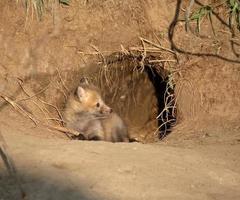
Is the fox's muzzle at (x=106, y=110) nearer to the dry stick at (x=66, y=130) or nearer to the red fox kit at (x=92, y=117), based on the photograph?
the red fox kit at (x=92, y=117)

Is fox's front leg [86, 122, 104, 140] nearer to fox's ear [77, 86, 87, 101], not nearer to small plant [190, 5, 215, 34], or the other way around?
fox's ear [77, 86, 87, 101]

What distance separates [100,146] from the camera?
5.58 m

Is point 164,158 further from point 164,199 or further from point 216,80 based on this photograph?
point 216,80

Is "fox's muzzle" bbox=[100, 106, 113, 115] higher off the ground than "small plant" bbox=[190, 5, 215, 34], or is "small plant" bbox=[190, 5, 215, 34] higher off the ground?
"small plant" bbox=[190, 5, 215, 34]

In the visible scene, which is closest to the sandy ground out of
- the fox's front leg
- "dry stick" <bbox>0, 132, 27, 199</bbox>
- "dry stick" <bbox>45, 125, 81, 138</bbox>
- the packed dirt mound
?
"dry stick" <bbox>0, 132, 27, 199</bbox>

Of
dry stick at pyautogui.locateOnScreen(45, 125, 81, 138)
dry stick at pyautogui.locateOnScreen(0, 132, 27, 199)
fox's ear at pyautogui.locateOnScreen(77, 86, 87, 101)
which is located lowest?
dry stick at pyautogui.locateOnScreen(45, 125, 81, 138)

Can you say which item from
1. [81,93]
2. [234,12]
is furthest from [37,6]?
[234,12]

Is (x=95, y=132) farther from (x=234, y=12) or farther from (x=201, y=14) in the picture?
(x=234, y=12)

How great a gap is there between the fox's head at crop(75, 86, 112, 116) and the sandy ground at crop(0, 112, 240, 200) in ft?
7.55

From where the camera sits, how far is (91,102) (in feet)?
27.7

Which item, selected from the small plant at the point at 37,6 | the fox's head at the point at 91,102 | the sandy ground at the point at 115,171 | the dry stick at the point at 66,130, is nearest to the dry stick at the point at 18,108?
the dry stick at the point at 66,130

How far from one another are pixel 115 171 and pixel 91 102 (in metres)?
3.62

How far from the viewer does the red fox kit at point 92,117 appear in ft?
26.1

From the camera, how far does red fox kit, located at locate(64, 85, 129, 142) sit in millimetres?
7957
